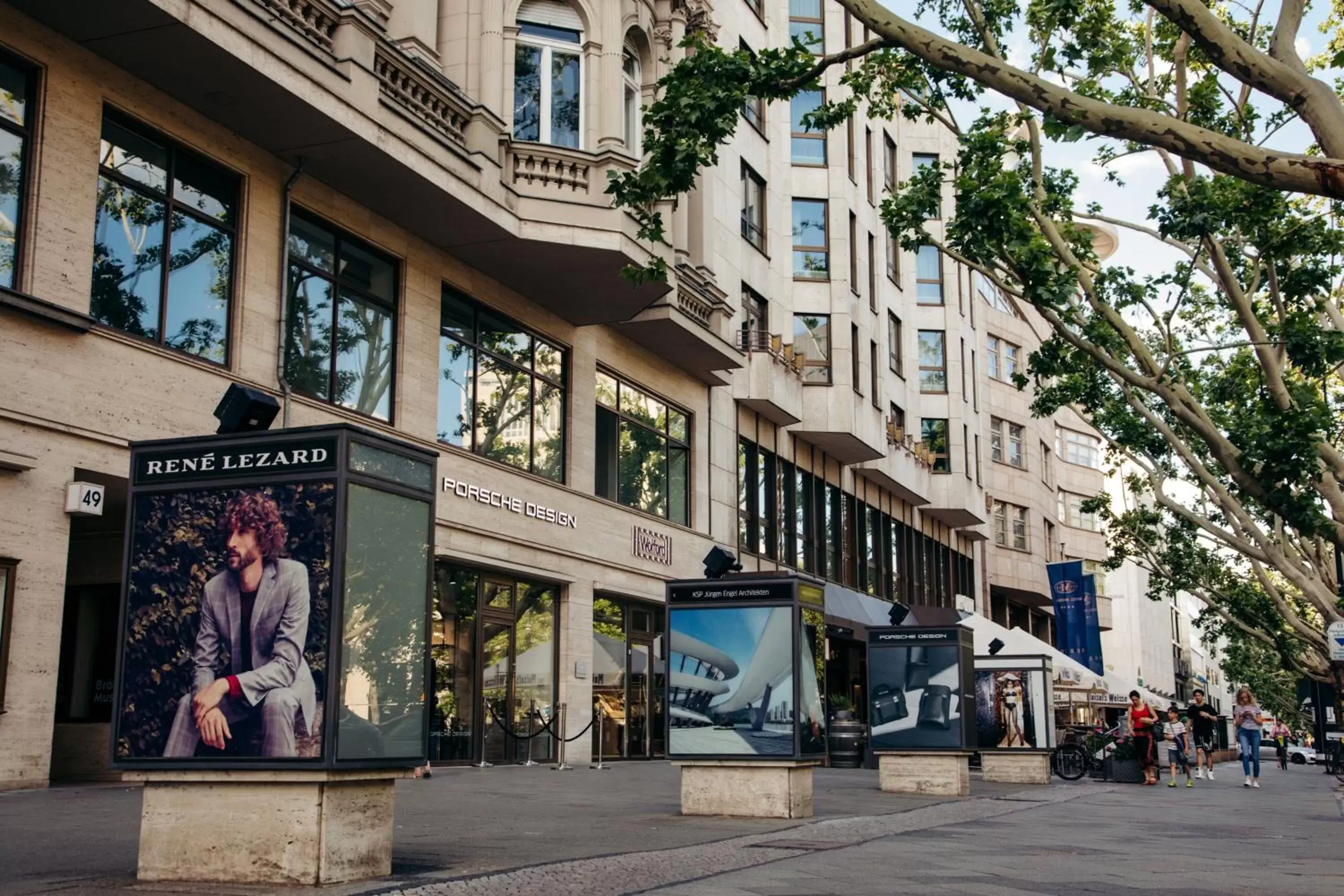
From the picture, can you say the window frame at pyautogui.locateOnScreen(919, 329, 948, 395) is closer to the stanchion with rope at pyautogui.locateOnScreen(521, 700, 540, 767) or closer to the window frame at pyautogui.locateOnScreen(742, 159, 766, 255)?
the window frame at pyautogui.locateOnScreen(742, 159, 766, 255)

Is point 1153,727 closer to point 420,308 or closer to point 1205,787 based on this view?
point 1205,787

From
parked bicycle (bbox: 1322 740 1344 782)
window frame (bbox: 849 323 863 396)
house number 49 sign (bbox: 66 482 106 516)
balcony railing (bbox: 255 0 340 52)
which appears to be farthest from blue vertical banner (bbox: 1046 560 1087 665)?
house number 49 sign (bbox: 66 482 106 516)

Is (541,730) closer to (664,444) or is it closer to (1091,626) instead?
(664,444)

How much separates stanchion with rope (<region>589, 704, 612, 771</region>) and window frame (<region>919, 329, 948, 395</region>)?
82.8 ft

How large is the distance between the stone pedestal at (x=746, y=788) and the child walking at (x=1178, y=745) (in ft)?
47.2

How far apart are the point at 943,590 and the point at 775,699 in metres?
38.9

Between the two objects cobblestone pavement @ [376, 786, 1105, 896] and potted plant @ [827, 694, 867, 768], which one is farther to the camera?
potted plant @ [827, 694, 867, 768]

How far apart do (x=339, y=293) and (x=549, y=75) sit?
5777 mm

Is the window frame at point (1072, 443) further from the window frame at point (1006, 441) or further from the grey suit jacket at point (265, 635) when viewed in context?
the grey suit jacket at point (265, 635)

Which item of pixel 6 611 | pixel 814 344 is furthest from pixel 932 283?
pixel 6 611

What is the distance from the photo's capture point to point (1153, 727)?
26.5 meters

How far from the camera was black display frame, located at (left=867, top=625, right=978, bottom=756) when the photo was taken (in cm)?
1884

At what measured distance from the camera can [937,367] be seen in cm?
4872

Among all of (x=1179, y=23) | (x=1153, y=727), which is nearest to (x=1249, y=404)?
(x=1153, y=727)
